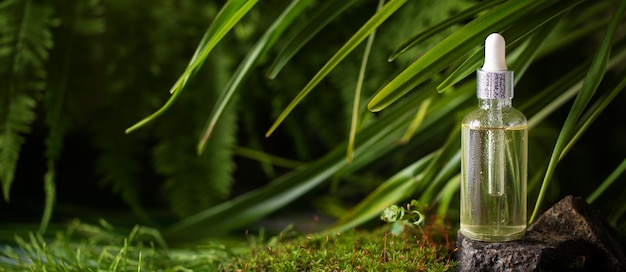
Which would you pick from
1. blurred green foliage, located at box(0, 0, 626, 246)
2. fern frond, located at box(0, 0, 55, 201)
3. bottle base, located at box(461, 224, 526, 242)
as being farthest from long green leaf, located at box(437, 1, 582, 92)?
fern frond, located at box(0, 0, 55, 201)

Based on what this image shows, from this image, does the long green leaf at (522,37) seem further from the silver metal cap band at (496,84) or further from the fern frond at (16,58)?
the fern frond at (16,58)

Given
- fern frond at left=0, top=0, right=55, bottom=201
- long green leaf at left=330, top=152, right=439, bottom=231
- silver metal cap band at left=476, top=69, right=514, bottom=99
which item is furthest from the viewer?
fern frond at left=0, top=0, right=55, bottom=201

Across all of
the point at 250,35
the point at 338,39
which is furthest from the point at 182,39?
the point at 338,39

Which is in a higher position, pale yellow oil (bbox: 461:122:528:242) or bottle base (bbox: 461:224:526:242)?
pale yellow oil (bbox: 461:122:528:242)

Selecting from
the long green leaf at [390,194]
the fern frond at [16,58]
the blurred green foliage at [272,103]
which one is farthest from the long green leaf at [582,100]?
the fern frond at [16,58]

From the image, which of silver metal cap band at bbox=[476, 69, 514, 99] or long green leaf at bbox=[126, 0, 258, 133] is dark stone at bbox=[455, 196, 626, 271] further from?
long green leaf at bbox=[126, 0, 258, 133]

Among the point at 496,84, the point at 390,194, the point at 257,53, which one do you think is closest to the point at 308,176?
the point at 390,194

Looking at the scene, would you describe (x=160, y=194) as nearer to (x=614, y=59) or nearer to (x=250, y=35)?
(x=250, y=35)
